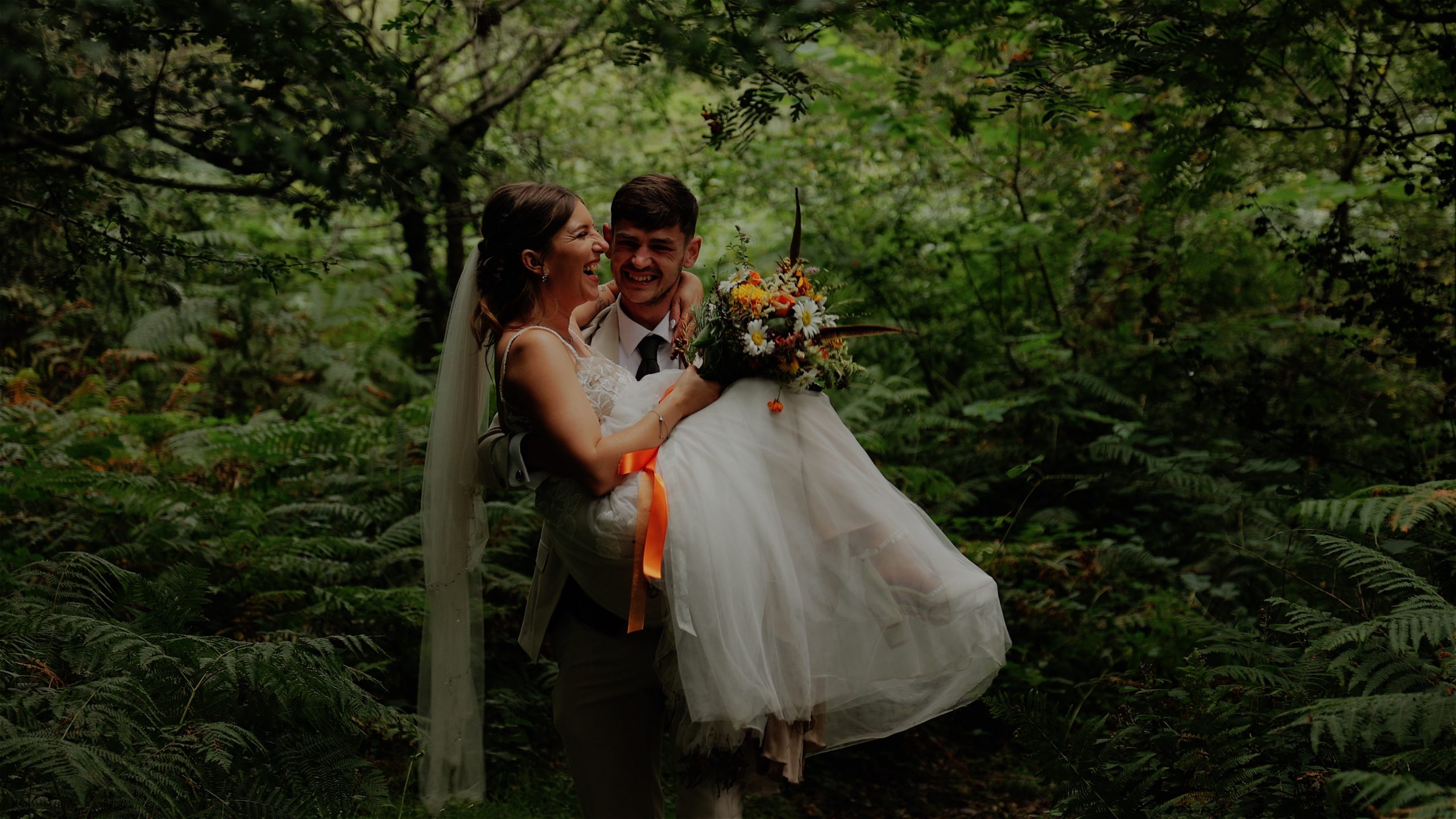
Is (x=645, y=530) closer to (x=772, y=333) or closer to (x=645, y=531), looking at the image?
(x=645, y=531)

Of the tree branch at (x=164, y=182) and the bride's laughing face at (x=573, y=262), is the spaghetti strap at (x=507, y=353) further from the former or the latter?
the tree branch at (x=164, y=182)

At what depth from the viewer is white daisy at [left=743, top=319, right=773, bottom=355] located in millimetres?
2691

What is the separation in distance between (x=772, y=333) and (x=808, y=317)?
0.13 meters

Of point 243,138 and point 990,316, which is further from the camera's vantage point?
point 990,316

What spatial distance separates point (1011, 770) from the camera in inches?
206

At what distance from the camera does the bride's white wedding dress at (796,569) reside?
257 cm

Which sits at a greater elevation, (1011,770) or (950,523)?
(950,523)

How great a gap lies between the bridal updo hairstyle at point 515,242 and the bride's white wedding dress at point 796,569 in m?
0.26

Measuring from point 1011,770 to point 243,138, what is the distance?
465 centimetres

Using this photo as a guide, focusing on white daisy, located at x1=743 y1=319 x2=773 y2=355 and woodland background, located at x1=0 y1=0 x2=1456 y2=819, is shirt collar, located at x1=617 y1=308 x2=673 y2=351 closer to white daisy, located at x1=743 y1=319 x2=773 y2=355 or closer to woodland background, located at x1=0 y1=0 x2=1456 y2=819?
white daisy, located at x1=743 y1=319 x2=773 y2=355

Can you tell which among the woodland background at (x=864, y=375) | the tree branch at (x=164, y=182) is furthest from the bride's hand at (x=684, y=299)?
the tree branch at (x=164, y=182)

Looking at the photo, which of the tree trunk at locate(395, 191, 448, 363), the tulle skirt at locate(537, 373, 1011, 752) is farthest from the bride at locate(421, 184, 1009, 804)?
the tree trunk at locate(395, 191, 448, 363)

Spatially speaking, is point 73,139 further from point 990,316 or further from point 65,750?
point 990,316

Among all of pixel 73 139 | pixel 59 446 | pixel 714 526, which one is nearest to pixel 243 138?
pixel 73 139
